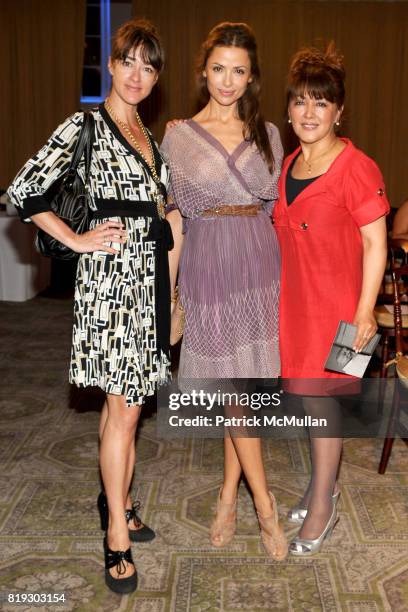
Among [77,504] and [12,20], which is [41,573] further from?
[12,20]

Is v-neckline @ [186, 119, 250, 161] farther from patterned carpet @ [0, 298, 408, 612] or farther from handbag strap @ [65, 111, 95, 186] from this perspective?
patterned carpet @ [0, 298, 408, 612]

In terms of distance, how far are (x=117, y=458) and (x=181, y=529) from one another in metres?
0.54

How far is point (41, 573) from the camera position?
225cm

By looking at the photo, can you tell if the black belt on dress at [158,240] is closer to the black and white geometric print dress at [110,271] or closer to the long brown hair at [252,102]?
the black and white geometric print dress at [110,271]

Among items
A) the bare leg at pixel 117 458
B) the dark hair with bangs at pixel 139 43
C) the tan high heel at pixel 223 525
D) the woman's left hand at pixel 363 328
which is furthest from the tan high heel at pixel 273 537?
the dark hair with bangs at pixel 139 43

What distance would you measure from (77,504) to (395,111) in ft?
27.9

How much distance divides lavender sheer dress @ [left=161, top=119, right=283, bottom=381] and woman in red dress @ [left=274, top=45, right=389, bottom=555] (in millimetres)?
64

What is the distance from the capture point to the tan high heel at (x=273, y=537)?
235 cm

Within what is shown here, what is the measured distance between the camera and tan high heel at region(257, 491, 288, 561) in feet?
7.71

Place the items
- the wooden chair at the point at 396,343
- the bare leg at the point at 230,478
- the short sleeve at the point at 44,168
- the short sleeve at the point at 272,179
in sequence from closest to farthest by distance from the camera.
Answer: the short sleeve at the point at 44,168 < the short sleeve at the point at 272,179 < the bare leg at the point at 230,478 < the wooden chair at the point at 396,343

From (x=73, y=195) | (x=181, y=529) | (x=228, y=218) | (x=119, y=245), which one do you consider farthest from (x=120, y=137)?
(x=181, y=529)

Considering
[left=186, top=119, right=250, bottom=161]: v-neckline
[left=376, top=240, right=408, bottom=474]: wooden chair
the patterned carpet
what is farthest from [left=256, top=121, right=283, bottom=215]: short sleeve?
the patterned carpet

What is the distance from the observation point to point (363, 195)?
212 cm

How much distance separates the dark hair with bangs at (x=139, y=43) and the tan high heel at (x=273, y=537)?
1556 millimetres
